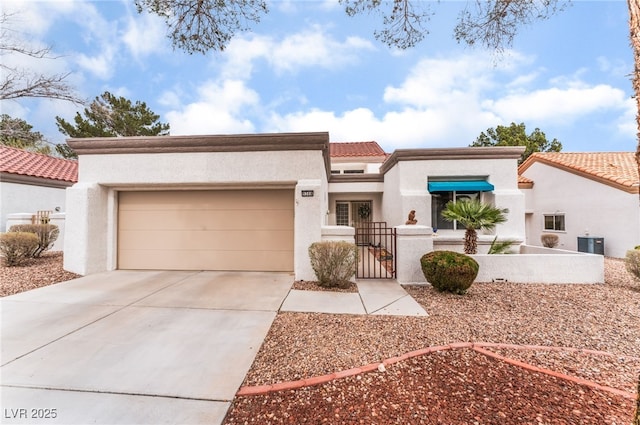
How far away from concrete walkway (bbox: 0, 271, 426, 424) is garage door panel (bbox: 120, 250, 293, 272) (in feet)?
4.01

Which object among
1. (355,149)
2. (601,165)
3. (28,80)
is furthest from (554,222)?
A: (28,80)

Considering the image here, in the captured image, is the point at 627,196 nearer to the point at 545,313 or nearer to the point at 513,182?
the point at 513,182

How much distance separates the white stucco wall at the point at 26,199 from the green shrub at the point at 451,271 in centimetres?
1673

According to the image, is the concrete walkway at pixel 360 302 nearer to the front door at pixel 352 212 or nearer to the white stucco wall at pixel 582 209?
the front door at pixel 352 212

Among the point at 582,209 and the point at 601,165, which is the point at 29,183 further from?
the point at 601,165

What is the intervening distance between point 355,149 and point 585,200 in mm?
14775

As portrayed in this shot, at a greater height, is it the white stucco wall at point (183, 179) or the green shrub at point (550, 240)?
the white stucco wall at point (183, 179)

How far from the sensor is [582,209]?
46.0 ft

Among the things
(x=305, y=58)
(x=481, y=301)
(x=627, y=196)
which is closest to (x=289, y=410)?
(x=481, y=301)

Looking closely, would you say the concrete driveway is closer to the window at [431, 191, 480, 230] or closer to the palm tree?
the palm tree

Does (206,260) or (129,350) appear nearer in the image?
(129,350)

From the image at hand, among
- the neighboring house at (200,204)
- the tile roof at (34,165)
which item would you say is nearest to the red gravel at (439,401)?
the neighboring house at (200,204)

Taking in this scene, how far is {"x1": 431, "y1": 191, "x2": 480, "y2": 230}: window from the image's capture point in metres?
12.6

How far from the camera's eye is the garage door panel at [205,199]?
28.8ft
